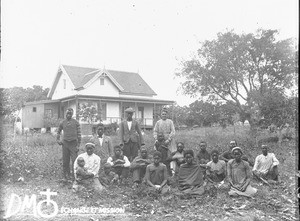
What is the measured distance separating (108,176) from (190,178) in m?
1.82

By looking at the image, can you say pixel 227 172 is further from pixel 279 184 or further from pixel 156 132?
pixel 156 132

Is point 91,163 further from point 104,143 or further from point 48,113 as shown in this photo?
point 48,113

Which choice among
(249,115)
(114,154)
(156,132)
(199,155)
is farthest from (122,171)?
(249,115)

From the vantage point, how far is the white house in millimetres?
22156

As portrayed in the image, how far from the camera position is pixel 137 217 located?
5.37 m

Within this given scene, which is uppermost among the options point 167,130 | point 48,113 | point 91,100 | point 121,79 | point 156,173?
point 121,79

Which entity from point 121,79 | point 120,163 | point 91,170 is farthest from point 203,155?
point 121,79

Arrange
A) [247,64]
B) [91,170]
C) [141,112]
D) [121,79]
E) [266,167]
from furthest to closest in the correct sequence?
[121,79] < [141,112] < [247,64] < [266,167] < [91,170]

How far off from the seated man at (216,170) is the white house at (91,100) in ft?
44.8

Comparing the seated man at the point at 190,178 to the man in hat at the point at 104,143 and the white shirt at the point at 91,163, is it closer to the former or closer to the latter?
the white shirt at the point at 91,163

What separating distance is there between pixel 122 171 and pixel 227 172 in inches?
89.2

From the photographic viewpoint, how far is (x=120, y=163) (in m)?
7.73

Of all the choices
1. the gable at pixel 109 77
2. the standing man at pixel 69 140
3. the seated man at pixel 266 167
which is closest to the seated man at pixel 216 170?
the seated man at pixel 266 167

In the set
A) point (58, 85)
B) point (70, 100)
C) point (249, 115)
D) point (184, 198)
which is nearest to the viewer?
point (184, 198)
